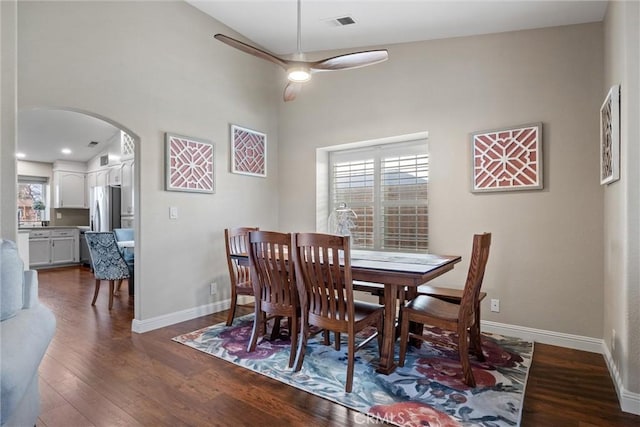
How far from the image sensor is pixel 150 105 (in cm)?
340

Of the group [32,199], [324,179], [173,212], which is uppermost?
[324,179]

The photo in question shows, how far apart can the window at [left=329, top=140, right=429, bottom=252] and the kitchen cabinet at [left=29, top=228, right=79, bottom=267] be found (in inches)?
262

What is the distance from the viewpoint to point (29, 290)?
69.2 inches

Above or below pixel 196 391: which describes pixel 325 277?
above

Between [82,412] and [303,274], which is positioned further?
[303,274]

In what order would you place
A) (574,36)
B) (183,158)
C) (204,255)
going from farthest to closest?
1. (204,255)
2. (183,158)
3. (574,36)

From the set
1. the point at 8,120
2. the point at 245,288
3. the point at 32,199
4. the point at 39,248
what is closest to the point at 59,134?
the point at 39,248

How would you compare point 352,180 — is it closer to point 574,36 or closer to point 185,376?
point 574,36

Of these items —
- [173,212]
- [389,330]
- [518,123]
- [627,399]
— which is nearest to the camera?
[627,399]

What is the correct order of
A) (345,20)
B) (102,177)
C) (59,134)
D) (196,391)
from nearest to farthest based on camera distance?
(196,391) → (345,20) → (59,134) → (102,177)

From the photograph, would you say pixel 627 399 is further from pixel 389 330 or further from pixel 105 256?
pixel 105 256

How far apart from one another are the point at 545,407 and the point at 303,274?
1.64m

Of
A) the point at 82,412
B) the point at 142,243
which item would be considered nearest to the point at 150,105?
the point at 142,243

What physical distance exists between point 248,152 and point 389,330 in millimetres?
2940
